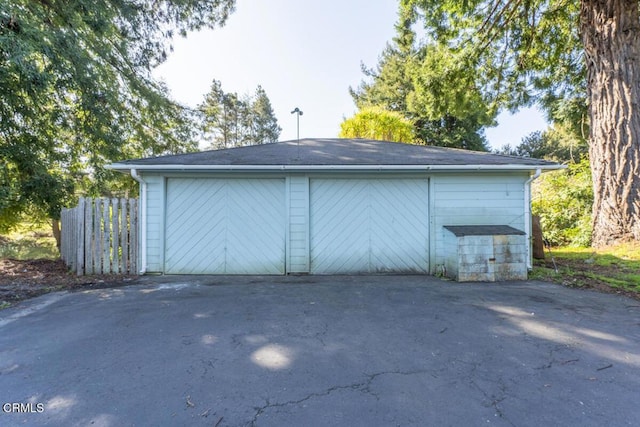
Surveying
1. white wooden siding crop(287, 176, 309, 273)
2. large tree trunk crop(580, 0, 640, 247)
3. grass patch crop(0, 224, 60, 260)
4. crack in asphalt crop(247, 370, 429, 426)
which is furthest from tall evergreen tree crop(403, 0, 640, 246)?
grass patch crop(0, 224, 60, 260)

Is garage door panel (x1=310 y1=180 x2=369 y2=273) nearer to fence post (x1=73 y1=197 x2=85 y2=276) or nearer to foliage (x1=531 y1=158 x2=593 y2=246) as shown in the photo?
fence post (x1=73 y1=197 x2=85 y2=276)

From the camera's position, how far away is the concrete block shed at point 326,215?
18.0ft

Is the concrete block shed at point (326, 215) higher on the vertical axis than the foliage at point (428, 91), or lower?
lower

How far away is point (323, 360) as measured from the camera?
228 centimetres

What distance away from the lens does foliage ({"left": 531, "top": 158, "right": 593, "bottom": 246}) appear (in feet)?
29.0

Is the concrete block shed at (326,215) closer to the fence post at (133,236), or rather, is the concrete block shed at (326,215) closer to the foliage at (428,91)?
the fence post at (133,236)

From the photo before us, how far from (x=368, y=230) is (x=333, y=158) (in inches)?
62.6

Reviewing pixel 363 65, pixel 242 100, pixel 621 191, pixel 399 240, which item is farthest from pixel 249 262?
pixel 242 100

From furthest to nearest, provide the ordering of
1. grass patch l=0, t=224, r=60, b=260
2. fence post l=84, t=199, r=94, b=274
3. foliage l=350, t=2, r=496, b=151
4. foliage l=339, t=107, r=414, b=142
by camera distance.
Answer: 1. foliage l=339, t=107, r=414, b=142
2. grass patch l=0, t=224, r=60, b=260
3. foliage l=350, t=2, r=496, b=151
4. fence post l=84, t=199, r=94, b=274

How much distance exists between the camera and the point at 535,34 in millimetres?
9141

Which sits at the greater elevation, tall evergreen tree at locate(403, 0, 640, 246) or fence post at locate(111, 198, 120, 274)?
tall evergreen tree at locate(403, 0, 640, 246)

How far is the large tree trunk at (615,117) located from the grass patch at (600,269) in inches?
16.8

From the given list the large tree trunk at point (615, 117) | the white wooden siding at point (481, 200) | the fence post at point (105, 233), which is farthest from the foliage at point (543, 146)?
the fence post at point (105, 233)

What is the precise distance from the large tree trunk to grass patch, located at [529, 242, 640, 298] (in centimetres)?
43
